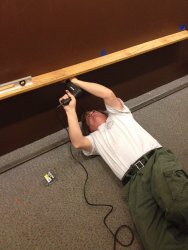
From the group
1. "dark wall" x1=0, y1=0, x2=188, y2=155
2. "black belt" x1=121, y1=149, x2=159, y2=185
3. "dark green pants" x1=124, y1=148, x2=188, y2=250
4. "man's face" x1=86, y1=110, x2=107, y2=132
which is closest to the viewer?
"dark green pants" x1=124, y1=148, x2=188, y2=250

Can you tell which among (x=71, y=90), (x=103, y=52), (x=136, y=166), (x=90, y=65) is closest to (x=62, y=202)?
(x=136, y=166)

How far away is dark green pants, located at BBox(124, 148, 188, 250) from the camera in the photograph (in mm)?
1036

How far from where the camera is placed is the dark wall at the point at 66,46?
1140 mm

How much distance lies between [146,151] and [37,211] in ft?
1.98

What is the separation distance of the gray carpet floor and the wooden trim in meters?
0.45

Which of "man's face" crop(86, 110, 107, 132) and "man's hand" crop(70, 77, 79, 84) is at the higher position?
"man's hand" crop(70, 77, 79, 84)

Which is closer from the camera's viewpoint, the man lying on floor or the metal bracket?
the man lying on floor

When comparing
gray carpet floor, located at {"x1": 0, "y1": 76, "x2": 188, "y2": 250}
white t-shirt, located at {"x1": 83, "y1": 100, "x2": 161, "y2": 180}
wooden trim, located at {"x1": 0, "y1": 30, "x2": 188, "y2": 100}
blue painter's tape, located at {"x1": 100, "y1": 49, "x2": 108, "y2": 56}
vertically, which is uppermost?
blue painter's tape, located at {"x1": 100, "y1": 49, "x2": 108, "y2": 56}

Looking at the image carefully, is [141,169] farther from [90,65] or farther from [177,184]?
A: [90,65]

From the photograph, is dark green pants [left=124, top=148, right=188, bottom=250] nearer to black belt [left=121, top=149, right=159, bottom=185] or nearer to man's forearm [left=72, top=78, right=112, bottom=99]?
black belt [left=121, top=149, right=159, bottom=185]

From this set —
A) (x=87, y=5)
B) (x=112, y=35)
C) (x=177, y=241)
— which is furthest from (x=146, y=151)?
(x=87, y=5)

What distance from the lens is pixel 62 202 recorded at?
1.33 meters


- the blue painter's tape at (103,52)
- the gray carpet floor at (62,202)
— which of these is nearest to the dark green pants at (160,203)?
the gray carpet floor at (62,202)

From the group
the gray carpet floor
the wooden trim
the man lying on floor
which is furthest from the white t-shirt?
the wooden trim
